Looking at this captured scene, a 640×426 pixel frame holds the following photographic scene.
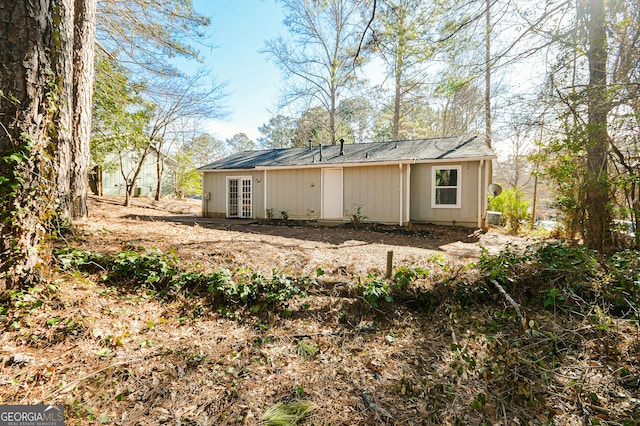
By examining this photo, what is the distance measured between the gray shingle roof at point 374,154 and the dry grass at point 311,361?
6937mm

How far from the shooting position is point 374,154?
1041 cm

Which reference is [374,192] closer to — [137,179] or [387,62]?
[387,62]

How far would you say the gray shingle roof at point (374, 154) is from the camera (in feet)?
30.0

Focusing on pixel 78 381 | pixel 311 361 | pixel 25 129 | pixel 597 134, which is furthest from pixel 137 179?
pixel 597 134

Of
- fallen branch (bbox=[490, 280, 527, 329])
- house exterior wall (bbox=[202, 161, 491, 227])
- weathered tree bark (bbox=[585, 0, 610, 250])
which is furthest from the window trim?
weathered tree bark (bbox=[585, 0, 610, 250])

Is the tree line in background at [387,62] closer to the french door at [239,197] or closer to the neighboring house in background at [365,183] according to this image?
the neighboring house in background at [365,183]

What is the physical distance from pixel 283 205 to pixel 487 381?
943 centimetres

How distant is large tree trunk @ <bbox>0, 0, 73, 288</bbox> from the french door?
9224 mm

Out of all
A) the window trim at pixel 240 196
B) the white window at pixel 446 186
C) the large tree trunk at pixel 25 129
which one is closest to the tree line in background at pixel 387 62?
the large tree trunk at pixel 25 129

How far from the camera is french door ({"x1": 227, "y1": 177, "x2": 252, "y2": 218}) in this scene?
11734mm

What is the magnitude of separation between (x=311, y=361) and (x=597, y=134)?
5.73 m

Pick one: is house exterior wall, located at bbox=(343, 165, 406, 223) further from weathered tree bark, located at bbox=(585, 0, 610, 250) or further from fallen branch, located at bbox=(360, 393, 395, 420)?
fallen branch, located at bbox=(360, 393, 395, 420)

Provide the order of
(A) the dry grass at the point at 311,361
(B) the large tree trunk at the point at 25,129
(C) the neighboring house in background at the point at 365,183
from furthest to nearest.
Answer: (C) the neighboring house in background at the point at 365,183 < (B) the large tree trunk at the point at 25,129 < (A) the dry grass at the point at 311,361

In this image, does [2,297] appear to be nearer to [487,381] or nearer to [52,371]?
[52,371]
